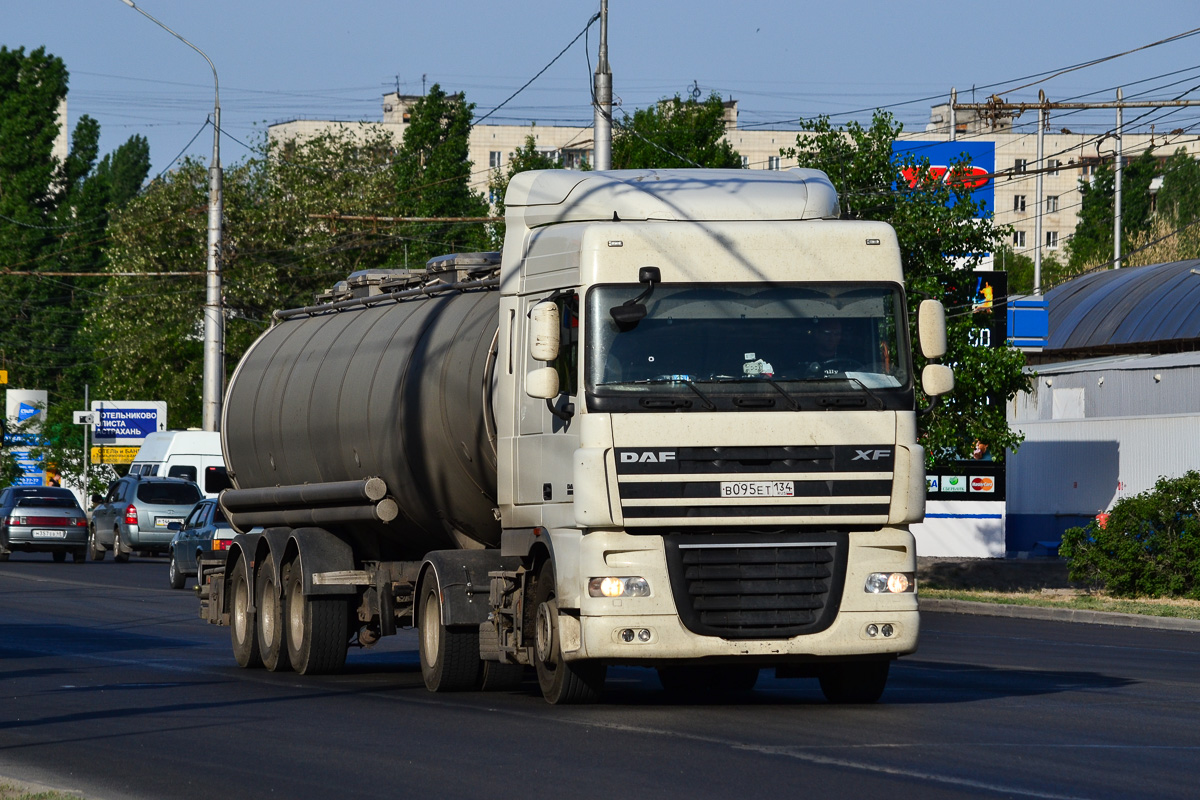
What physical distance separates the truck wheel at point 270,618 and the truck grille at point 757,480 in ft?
19.9

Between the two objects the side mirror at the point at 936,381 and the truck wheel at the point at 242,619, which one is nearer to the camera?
the side mirror at the point at 936,381

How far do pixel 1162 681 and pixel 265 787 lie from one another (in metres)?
8.93

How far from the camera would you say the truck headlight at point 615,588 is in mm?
12078

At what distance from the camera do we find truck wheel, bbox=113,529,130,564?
4347cm

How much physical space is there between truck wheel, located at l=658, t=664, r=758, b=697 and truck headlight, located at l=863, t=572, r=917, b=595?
2.62 meters

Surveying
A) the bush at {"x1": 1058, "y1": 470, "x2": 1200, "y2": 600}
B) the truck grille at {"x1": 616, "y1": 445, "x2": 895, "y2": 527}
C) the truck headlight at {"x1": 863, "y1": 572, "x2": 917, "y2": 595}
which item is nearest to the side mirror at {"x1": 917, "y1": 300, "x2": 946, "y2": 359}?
the truck grille at {"x1": 616, "y1": 445, "x2": 895, "y2": 527}

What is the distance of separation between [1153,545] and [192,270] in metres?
51.6

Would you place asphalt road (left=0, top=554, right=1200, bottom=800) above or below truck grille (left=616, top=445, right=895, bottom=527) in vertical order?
below

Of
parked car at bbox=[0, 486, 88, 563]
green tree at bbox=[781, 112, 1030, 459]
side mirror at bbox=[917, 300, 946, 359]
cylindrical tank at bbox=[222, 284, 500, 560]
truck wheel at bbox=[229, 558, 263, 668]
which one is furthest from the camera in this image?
parked car at bbox=[0, 486, 88, 563]

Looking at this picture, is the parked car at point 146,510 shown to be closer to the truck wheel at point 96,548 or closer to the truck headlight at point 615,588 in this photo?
the truck wheel at point 96,548

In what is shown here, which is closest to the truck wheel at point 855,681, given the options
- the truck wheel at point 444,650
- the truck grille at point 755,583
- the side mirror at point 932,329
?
the truck grille at point 755,583

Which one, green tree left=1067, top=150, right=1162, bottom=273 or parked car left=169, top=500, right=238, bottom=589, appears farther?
green tree left=1067, top=150, right=1162, bottom=273

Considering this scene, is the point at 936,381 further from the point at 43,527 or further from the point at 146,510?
the point at 43,527

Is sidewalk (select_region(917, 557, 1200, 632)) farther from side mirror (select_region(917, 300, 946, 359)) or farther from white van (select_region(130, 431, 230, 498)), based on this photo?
white van (select_region(130, 431, 230, 498))
